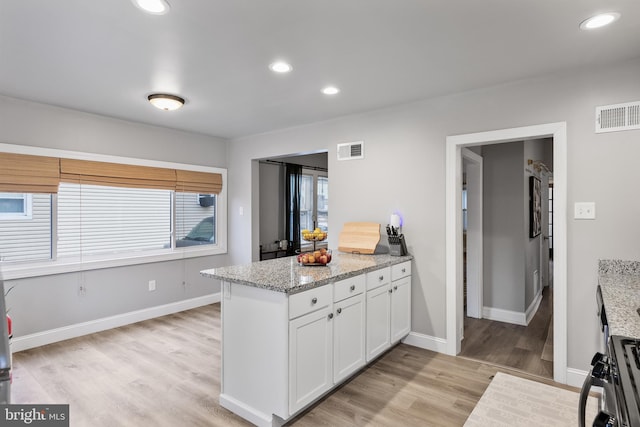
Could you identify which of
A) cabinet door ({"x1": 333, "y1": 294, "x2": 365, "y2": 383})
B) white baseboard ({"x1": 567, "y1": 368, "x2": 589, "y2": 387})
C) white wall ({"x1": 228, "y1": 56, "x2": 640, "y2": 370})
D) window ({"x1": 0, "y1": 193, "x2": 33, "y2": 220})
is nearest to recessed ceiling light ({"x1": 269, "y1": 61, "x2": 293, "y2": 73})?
white wall ({"x1": 228, "y1": 56, "x2": 640, "y2": 370})

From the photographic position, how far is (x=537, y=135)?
112 inches

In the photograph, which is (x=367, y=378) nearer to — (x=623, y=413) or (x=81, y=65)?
(x=623, y=413)

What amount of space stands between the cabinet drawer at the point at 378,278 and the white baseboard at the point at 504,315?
1.97 meters

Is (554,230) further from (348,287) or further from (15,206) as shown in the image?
(15,206)

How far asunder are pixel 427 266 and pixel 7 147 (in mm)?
4131

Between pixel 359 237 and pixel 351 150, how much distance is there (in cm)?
99

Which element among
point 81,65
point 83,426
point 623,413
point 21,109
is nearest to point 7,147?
point 21,109

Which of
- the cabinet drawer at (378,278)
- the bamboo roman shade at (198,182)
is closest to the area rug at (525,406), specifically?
the cabinet drawer at (378,278)

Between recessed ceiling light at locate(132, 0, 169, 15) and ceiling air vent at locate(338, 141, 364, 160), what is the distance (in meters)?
2.36

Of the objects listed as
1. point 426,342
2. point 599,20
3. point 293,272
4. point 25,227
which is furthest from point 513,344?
point 25,227

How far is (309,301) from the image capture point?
2227 millimetres

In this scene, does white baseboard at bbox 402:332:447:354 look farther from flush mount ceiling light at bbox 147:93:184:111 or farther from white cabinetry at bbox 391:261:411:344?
flush mount ceiling light at bbox 147:93:184:111

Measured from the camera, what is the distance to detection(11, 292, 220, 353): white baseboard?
3459 mm

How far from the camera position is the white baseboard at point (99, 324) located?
11.3 ft
